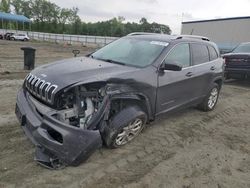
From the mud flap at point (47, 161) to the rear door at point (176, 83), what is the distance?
78.3 inches

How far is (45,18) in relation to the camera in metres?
87.1

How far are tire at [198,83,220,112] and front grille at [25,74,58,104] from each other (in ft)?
13.1

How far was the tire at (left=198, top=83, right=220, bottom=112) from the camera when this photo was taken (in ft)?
21.9

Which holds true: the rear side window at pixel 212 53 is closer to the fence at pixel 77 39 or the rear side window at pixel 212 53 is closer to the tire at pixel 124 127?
the tire at pixel 124 127

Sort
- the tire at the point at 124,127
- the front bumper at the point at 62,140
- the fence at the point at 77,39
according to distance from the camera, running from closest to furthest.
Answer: the front bumper at the point at 62,140, the tire at the point at 124,127, the fence at the point at 77,39

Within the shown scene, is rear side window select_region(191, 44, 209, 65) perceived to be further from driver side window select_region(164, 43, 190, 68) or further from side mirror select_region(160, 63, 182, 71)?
side mirror select_region(160, 63, 182, 71)

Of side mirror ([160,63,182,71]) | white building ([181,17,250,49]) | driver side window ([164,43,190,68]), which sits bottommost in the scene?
side mirror ([160,63,182,71])

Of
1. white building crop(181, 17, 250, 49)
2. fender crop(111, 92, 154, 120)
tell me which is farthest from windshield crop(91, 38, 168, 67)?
white building crop(181, 17, 250, 49)

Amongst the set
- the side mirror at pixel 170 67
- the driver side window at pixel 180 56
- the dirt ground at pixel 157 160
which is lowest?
the dirt ground at pixel 157 160

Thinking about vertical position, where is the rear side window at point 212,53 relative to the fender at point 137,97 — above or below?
above

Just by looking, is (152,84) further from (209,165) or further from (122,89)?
(209,165)

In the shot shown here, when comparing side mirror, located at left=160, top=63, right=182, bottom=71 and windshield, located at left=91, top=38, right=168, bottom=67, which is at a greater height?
windshield, located at left=91, top=38, right=168, bottom=67

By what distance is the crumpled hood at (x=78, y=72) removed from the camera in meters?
3.88

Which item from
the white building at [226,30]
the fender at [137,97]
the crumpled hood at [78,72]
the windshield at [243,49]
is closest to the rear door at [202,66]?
the fender at [137,97]
